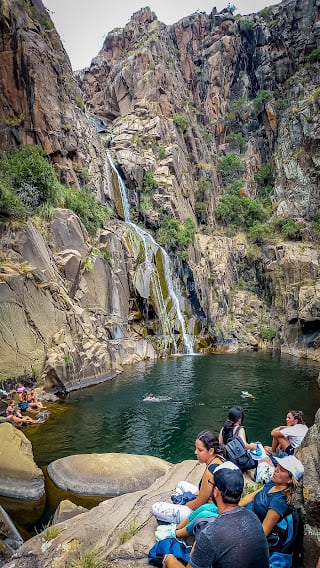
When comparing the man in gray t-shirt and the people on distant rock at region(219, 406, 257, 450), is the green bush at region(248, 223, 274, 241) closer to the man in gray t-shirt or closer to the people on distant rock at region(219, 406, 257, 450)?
the people on distant rock at region(219, 406, 257, 450)

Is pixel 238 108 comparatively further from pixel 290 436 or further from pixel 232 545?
pixel 232 545

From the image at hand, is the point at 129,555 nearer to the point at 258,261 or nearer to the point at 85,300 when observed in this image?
the point at 85,300

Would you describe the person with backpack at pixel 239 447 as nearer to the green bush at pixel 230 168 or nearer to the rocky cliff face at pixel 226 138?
the rocky cliff face at pixel 226 138

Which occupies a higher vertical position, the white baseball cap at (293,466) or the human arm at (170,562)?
the white baseball cap at (293,466)

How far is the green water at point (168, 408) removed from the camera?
38.3ft

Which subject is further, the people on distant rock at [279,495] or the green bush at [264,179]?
the green bush at [264,179]

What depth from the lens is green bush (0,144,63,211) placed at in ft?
73.1

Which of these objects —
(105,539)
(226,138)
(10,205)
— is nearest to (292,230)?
(226,138)

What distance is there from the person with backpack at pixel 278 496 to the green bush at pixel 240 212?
45006 millimetres

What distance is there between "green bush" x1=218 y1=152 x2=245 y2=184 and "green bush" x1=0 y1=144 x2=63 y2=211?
3701 cm

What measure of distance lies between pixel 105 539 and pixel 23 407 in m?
10.3

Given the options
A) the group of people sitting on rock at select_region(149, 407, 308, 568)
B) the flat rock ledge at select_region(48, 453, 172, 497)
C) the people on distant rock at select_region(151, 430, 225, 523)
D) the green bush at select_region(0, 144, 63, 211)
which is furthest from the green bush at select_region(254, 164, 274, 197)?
the people on distant rock at select_region(151, 430, 225, 523)

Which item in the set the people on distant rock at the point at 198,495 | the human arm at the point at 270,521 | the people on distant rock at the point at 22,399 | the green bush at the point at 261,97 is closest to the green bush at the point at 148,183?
the green bush at the point at 261,97

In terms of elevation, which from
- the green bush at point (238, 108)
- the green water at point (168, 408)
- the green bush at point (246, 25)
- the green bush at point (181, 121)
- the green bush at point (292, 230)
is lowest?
the green water at point (168, 408)
